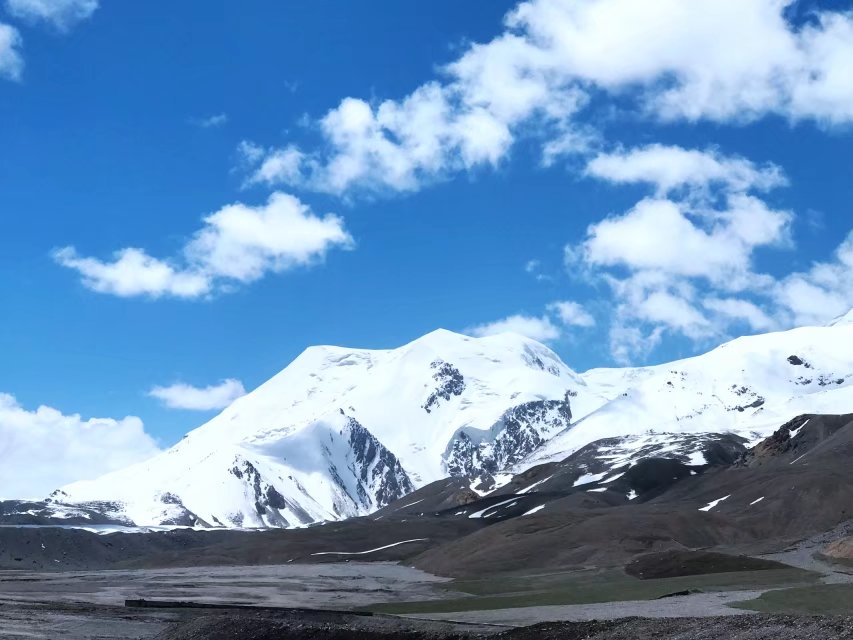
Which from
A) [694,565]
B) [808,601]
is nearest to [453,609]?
[808,601]

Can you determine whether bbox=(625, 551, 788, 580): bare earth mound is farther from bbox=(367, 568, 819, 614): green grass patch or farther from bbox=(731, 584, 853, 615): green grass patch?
bbox=(731, 584, 853, 615): green grass patch

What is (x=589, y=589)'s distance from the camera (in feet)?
317

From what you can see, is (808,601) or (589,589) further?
(589,589)

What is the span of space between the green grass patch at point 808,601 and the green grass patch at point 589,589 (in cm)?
781

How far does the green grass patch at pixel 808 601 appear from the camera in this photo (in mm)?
62019

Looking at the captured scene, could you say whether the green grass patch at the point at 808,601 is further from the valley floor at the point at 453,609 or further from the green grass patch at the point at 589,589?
the green grass patch at the point at 589,589

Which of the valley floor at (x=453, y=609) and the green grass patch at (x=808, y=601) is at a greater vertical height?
the valley floor at (x=453, y=609)

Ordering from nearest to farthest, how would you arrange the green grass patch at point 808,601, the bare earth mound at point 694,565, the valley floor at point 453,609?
the valley floor at point 453,609 < the green grass patch at point 808,601 < the bare earth mound at point 694,565

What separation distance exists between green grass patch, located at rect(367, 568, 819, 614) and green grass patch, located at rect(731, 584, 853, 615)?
25.6ft

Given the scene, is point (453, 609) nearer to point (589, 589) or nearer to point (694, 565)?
point (589, 589)

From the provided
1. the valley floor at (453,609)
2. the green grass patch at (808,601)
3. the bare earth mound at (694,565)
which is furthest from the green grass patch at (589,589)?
the green grass patch at (808,601)

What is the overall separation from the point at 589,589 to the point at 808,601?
3182 cm

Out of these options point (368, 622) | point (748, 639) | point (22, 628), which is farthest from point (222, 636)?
point (748, 639)

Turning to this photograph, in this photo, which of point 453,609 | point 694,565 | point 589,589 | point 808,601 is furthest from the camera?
point 694,565
